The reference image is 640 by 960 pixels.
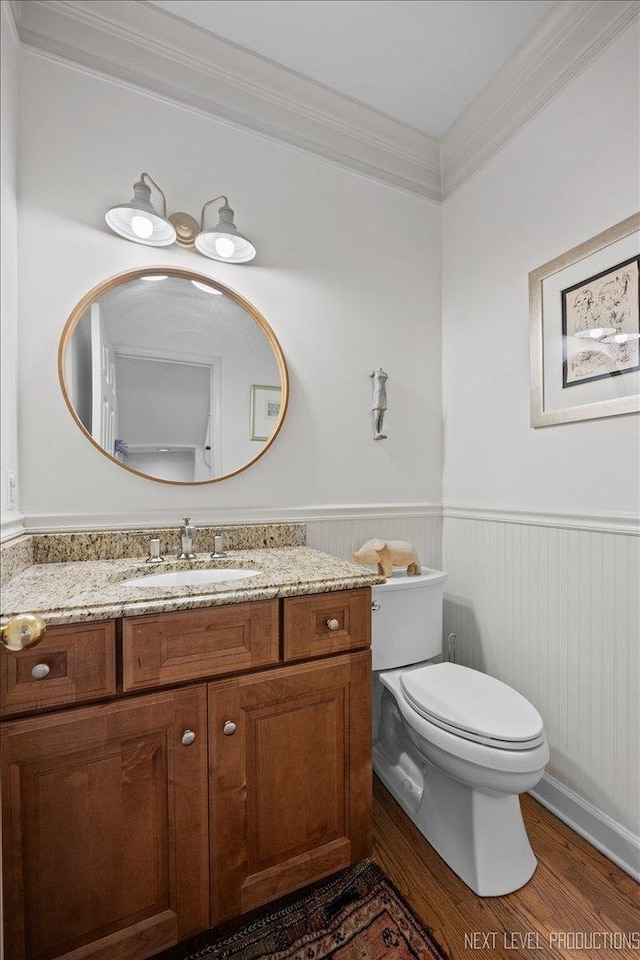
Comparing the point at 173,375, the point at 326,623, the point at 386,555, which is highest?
the point at 173,375

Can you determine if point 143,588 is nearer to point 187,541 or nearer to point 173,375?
point 187,541

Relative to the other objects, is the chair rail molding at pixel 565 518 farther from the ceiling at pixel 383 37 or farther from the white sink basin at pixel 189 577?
the ceiling at pixel 383 37

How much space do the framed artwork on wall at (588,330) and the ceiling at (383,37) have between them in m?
0.86

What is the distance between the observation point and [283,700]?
116cm

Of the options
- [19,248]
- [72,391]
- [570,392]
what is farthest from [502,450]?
[19,248]

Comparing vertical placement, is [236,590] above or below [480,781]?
above

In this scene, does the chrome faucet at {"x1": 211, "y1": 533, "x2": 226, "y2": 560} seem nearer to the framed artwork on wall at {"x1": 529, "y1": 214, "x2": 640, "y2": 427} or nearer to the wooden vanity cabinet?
the wooden vanity cabinet

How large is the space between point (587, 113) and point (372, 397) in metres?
1.24

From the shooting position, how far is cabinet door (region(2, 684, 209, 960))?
0.91 m

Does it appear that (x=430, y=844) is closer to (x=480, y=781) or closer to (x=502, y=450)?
(x=480, y=781)

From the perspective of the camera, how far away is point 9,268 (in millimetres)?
1329

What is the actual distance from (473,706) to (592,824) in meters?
0.62

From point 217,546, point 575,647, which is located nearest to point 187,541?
point 217,546

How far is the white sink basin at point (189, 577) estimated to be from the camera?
1368mm
